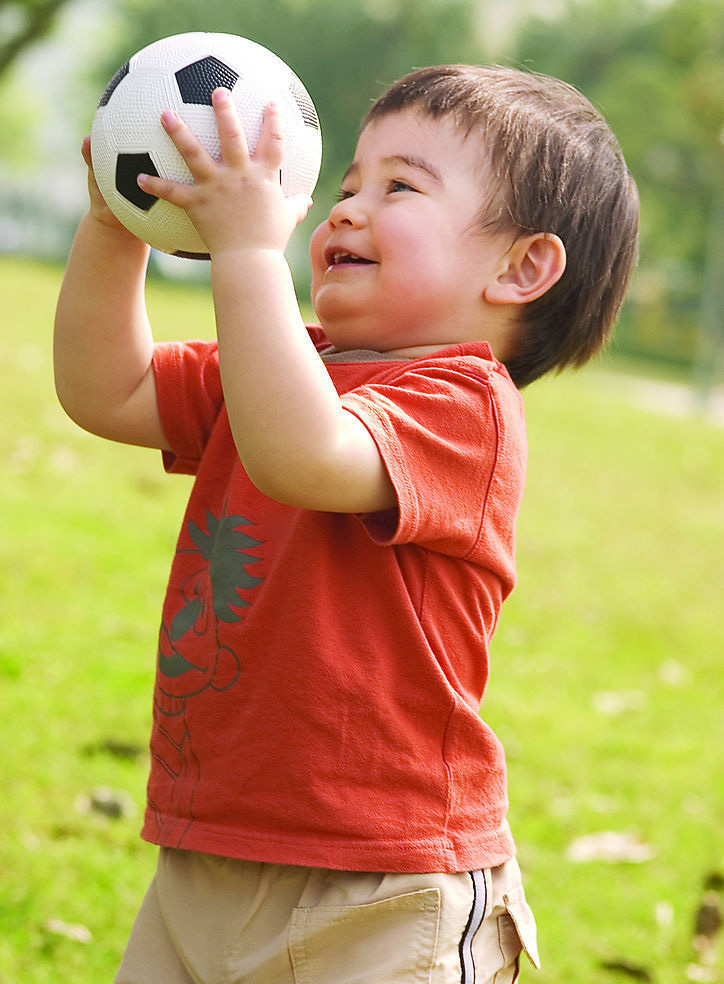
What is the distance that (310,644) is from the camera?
1640 millimetres

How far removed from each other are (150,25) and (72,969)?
3835cm

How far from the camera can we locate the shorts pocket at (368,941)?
5.32ft

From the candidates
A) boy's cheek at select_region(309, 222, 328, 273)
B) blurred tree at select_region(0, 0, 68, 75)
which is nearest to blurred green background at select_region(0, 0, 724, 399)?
blurred tree at select_region(0, 0, 68, 75)

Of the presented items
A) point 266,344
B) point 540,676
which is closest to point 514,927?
point 266,344

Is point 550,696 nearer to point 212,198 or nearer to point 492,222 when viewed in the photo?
point 492,222

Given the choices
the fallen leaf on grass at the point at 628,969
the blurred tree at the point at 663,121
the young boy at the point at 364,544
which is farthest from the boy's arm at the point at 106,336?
the blurred tree at the point at 663,121

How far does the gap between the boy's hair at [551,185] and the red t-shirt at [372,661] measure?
0.75 feet

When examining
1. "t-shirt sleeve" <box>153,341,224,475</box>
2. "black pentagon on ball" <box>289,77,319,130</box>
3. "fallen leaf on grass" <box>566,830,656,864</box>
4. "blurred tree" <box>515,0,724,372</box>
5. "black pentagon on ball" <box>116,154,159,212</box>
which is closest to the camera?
"black pentagon on ball" <box>116,154,159,212</box>

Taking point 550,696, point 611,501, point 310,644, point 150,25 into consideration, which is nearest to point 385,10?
point 150,25

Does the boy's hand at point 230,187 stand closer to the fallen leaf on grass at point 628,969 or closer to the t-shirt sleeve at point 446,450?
the t-shirt sleeve at point 446,450

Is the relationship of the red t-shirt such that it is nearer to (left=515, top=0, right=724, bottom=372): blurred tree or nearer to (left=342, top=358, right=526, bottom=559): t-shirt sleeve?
(left=342, top=358, right=526, bottom=559): t-shirt sleeve

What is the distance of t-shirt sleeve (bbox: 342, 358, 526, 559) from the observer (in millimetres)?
1536

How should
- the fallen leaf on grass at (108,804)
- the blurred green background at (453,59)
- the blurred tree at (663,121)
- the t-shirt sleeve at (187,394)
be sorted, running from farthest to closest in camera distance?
the blurred green background at (453,59) → the blurred tree at (663,121) → the fallen leaf on grass at (108,804) → the t-shirt sleeve at (187,394)

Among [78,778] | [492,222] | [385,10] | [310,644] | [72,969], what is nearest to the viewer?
[310,644]
